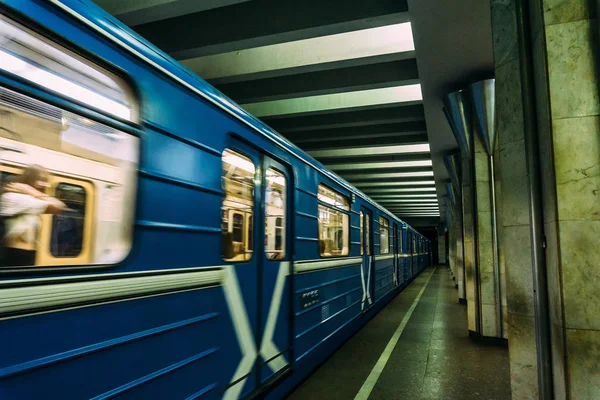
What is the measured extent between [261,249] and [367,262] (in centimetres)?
446

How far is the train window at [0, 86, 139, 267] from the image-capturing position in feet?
5.05

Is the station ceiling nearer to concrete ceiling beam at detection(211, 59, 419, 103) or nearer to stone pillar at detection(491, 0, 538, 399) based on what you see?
concrete ceiling beam at detection(211, 59, 419, 103)

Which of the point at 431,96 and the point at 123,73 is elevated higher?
the point at 431,96

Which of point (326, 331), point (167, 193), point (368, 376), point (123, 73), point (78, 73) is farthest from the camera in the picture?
point (326, 331)

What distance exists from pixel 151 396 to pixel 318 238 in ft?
9.38

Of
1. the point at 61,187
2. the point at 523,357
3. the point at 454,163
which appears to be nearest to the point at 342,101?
the point at 454,163

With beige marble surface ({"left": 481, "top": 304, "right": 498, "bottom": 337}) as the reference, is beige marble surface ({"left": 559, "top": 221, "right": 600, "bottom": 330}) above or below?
above

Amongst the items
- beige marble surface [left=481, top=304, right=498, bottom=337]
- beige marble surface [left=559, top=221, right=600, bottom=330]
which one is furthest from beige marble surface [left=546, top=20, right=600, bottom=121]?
beige marble surface [left=481, top=304, right=498, bottom=337]

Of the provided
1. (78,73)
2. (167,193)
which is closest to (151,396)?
(167,193)

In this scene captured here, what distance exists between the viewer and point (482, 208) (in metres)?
6.98

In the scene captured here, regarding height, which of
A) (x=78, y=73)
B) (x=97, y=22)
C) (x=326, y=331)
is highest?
(x=97, y=22)

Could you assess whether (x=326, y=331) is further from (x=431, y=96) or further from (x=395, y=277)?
(x=395, y=277)

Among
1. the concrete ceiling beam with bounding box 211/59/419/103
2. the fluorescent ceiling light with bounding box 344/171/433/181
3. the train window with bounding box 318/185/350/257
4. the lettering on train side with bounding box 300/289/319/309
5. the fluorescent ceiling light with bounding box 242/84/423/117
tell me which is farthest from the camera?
the fluorescent ceiling light with bounding box 344/171/433/181

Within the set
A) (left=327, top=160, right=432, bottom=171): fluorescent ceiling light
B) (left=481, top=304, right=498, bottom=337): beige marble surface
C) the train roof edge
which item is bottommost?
(left=481, top=304, right=498, bottom=337): beige marble surface
